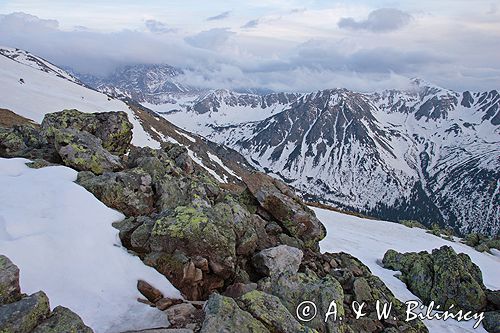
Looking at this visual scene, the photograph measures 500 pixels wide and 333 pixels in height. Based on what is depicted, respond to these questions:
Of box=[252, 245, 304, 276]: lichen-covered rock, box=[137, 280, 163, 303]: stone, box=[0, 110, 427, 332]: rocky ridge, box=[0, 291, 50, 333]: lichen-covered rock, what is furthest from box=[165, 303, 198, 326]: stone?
box=[252, 245, 304, 276]: lichen-covered rock

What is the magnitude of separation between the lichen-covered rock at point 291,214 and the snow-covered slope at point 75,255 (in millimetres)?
11647

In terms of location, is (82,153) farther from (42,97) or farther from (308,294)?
(42,97)

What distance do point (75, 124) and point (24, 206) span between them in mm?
24537

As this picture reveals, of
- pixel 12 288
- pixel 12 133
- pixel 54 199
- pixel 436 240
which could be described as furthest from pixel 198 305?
pixel 436 240

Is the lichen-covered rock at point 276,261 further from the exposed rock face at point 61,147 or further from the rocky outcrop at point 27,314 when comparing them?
the exposed rock face at point 61,147

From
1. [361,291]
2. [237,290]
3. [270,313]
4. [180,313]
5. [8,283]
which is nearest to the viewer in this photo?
[8,283]

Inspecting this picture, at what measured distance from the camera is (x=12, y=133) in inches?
1147

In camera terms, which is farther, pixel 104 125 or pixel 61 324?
pixel 104 125

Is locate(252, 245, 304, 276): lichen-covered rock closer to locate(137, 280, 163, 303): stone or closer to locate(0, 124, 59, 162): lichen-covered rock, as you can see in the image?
locate(137, 280, 163, 303): stone

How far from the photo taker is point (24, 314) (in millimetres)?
10008

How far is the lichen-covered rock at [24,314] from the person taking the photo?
9773 millimetres

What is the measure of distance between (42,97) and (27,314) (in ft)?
450

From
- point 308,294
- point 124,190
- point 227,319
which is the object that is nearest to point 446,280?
point 308,294

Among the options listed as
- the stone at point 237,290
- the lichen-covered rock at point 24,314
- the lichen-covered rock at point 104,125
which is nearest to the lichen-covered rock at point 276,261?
the stone at point 237,290
